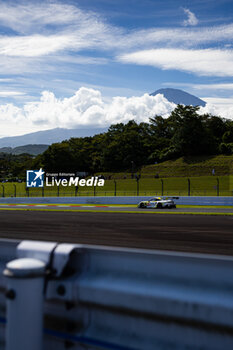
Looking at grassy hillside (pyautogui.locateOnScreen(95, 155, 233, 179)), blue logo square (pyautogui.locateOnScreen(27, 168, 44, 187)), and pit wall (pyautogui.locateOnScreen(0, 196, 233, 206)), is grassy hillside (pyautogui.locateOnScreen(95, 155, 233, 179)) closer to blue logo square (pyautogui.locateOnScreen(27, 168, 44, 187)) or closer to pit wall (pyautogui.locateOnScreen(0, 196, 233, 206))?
blue logo square (pyautogui.locateOnScreen(27, 168, 44, 187))

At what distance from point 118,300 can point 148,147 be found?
10601cm

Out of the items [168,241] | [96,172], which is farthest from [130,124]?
[168,241]

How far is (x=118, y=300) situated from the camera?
2.45m

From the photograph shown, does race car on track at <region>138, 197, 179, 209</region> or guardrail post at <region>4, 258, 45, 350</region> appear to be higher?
guardrail post at <region>4, 258, 45, 350</region>

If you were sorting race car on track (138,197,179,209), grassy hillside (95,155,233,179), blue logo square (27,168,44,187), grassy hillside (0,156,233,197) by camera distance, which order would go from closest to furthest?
race car on track (138,197,179,209) → blue logo square (27,168,44,187) → grassy hillside (0,156,233,197) → grassy hillside (95,155,233,179)

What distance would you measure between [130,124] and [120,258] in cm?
13373

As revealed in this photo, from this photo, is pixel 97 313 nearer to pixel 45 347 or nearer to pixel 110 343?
pixel 110 343

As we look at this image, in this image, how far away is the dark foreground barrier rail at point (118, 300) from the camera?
227 cm

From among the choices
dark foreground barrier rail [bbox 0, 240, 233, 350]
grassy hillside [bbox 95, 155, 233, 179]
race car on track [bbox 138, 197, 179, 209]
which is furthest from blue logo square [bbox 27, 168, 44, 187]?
dark foreground barrier rail [bbox 0, 240, 233, 350]

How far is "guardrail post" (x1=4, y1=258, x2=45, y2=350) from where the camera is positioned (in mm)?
2350

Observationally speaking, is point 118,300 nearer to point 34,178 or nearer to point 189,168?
point 34,178

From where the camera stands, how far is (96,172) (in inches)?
4299

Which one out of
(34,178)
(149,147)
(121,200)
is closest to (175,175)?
(149,147)

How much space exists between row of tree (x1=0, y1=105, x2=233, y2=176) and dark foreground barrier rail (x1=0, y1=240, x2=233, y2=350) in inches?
3636
